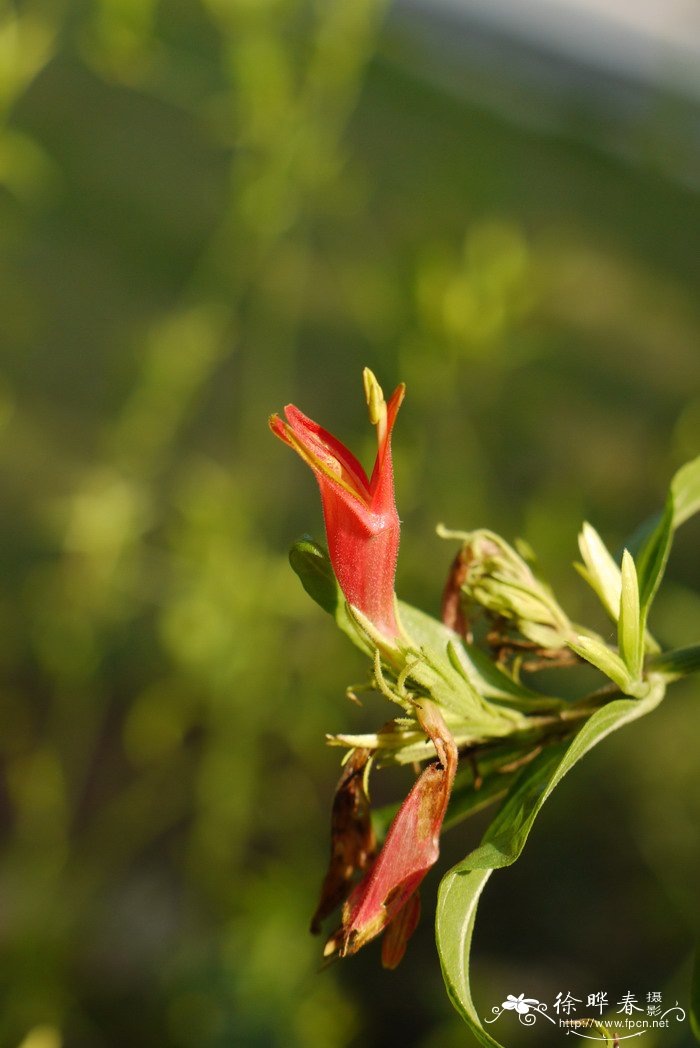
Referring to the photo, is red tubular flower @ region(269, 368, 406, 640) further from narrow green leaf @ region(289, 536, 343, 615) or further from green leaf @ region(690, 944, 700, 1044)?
green leaf @ region(690, 944, 700, 1044)

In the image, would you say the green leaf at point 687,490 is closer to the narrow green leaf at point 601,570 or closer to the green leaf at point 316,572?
the narrow green leaf at point 601,570

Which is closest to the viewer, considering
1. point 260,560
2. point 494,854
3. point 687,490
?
point 494,854

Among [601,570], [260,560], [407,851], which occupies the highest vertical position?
[601,570]

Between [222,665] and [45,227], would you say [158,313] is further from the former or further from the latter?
[222,665]

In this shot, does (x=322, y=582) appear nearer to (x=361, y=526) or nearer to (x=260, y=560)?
(x=361, y=526)

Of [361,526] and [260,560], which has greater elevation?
[361,526]

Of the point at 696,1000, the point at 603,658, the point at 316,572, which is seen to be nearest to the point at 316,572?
the point at 316,572

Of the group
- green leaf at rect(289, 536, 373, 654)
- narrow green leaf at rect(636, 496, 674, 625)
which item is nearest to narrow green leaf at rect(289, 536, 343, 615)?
green leaf at rect(289, 536, 373, 654)
